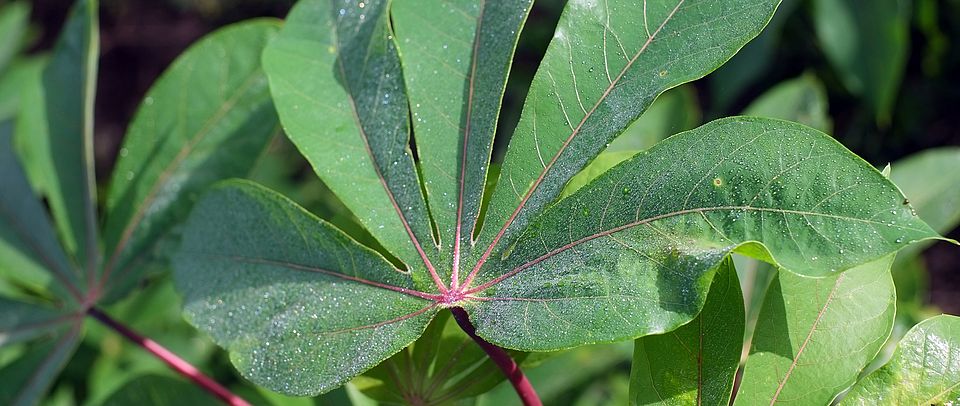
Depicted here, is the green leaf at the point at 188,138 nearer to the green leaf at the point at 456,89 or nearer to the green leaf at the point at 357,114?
the green leaf at the point at 357,114

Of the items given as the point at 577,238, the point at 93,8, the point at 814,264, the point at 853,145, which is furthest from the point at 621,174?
the point at 853,145

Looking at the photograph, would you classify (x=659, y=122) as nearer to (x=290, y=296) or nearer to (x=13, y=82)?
(x=290, y=296)

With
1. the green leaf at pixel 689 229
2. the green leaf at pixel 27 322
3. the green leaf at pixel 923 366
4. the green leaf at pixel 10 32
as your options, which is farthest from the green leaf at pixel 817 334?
the green leaf at pixel 10 32

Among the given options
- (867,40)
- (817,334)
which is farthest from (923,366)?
(867,40)

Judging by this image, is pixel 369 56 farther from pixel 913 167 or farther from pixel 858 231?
pixel 913 167

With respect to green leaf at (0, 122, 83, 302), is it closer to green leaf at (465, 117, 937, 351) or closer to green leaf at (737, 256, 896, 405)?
green leaf at (465, 117, 937, 351)
